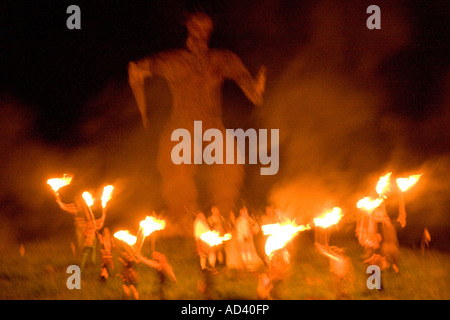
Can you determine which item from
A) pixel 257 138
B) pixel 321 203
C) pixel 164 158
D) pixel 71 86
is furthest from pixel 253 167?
pixel 71 86

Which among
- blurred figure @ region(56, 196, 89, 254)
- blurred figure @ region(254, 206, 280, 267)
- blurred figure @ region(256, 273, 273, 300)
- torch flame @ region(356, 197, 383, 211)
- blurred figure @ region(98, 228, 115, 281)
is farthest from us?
blurred figure @ region(254, 206, 280, 267)

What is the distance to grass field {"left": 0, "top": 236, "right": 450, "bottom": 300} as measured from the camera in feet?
22.7

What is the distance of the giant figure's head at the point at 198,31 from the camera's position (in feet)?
27.9

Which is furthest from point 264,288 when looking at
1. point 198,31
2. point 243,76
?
point 198,31

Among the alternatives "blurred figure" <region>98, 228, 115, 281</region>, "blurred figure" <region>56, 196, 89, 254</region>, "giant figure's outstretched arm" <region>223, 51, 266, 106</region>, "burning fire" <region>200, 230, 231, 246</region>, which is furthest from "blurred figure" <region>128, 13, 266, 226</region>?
"blurred figure" <region>98, 228, 115, 281</region>

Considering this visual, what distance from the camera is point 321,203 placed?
1028 centimetres

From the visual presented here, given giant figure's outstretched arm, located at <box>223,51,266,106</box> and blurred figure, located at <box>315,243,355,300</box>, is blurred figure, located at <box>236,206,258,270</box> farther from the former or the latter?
giant figure's outstretched arm, located at <box>223,51,266,106</box>

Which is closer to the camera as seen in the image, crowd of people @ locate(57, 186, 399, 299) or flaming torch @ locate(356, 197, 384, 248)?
crowd of people @ locate(57, 186, 399, 299)

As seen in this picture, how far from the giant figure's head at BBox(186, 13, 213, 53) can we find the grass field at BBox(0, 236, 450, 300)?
10.6 ft

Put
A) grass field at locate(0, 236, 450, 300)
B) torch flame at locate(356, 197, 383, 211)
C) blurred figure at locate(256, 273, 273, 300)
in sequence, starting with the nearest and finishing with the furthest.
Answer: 1. blurred figure at locate(256, 273, 273, 300)
2. grass field at locate(0, 236, 450, 300)
3. torch flame at locate(356, 197, 383, 211)

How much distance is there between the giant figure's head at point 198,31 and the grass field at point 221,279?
3.23 metres

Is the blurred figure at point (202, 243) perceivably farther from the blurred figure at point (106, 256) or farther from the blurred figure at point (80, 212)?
the blurred figure at point (80, 212)

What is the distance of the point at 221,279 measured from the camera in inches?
290

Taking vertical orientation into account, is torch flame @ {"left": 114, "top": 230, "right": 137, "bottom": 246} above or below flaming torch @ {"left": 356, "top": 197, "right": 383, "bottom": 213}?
below
